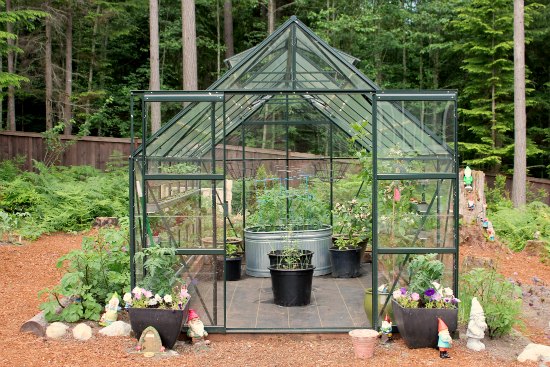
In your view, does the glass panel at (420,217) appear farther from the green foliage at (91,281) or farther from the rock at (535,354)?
the green foliage at (91,281)

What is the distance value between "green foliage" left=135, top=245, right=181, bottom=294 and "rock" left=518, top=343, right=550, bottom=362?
125 inches

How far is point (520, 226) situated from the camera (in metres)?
13.2

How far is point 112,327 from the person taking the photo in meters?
6.53

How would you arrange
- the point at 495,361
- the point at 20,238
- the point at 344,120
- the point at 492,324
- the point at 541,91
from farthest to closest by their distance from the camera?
the point at 541,91 → the point at 20,238 → the point at 344,120 → the point at 492,324 → the point at 495,361

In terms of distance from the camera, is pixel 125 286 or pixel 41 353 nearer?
pixel 41 353

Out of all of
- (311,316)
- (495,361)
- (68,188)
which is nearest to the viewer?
(495,361)

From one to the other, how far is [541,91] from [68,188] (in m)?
16.8

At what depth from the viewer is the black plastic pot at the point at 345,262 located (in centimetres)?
931

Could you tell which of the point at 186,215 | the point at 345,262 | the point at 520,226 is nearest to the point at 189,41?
the point at 345,262

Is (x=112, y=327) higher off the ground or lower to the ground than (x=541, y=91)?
lower

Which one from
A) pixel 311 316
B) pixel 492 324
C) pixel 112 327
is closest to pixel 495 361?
pixel 492 324

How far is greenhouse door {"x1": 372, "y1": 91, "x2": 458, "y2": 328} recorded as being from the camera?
646 cm

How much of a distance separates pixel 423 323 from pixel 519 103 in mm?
11981

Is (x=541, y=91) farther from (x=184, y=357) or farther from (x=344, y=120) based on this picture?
(x=184, y=357)
